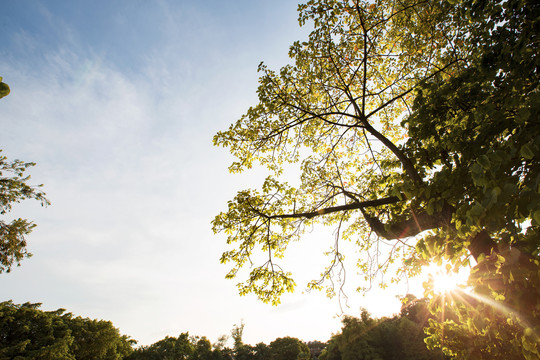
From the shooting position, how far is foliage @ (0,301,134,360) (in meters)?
28.3

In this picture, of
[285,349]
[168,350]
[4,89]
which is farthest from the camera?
[285,349]

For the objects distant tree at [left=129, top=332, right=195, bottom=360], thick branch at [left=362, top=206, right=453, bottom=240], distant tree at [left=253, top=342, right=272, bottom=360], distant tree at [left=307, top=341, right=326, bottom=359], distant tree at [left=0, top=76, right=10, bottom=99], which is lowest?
distant tree at [left=307, top=341, right=326, bottom=359]

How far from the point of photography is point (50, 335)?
3189 cm

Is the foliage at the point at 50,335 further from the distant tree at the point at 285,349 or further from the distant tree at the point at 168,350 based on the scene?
the distant tree at the point at 285,349

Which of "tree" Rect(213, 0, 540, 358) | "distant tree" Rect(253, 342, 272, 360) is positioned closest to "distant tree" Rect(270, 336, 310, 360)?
"distant tree" Rect(253, 342, 272, 360)

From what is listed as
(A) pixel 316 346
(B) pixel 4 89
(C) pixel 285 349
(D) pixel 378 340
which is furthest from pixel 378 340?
(A) pixel 316 346

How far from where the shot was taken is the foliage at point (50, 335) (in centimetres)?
2830

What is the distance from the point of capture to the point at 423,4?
6488 millimetres

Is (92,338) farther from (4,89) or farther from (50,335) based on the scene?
(4,89)

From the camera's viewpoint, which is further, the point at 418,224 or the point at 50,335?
the point at 50,335

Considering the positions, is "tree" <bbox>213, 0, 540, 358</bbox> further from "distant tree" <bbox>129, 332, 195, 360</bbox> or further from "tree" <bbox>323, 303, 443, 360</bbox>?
"distant tree" <bbox>129, 332, 195, 360</bbox>

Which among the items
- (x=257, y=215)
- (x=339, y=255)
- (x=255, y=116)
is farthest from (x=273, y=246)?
(x=255, y=116)

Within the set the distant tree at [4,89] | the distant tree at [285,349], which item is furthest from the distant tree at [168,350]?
the distant tree at [4,89]

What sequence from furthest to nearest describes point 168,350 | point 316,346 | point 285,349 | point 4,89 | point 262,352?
1. point 316,346
2. point 262,352
3. point 285,349
4. point 168,350
5. point 4,89
